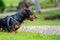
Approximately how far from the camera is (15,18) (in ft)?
37.2

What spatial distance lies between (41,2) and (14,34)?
2495cm

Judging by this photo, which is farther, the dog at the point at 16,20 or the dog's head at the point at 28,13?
the dog's head at the point at 28,13

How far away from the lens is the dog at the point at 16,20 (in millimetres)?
10852

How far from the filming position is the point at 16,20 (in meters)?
11.2

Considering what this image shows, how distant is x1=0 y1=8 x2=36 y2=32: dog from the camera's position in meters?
10.9

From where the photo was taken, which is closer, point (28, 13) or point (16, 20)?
point (28, 13)

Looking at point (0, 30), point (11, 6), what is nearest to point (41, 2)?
point (11, 6)

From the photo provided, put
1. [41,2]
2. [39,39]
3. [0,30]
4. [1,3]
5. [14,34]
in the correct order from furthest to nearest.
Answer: [41,2] < [1,3] < [0,30] < [14,34] < [39,39]

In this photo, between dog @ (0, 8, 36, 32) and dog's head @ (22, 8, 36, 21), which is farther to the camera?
dog's head @ (22, 8, 36, 21)

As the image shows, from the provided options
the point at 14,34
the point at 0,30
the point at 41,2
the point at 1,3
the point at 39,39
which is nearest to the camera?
the point at 39,39

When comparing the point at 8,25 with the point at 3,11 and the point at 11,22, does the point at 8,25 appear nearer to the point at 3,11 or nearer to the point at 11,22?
the point at 11,22

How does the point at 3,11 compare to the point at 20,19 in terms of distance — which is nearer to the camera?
the point at 20,19

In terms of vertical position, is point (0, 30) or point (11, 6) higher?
point (0, 30)

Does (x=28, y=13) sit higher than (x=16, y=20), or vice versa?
(x=28, y=13)
